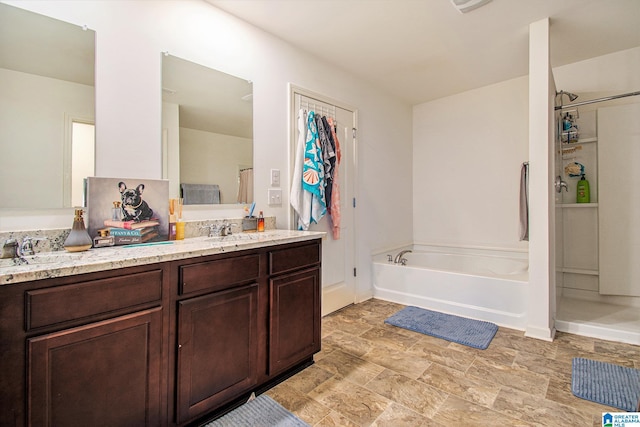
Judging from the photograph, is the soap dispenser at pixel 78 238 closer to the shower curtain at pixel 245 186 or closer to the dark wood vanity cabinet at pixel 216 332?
the dark wood vanity cabinet at pixel 216 332

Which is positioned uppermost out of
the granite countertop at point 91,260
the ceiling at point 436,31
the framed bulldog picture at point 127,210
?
the ceiling at point 436,31

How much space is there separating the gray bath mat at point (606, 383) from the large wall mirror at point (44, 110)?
2922 millimetres

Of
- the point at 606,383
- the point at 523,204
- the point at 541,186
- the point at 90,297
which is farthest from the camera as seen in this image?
the point at 523,204

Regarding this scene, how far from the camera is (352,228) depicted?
3289 mm

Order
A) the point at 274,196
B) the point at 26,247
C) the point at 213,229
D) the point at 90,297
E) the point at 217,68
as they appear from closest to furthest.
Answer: the point at 90,297, the point at 26,247, the point at 213,229, the point at 217,68, the point at 274,196

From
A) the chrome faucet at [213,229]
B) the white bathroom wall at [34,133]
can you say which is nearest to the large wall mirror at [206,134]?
the chrome faucet at [213,229]

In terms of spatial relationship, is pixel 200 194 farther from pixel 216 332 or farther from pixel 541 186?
pixel 541 186

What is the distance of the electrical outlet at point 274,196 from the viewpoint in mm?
2490

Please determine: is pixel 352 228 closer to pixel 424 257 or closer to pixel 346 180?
pixel 346 180

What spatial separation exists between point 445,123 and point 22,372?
4.42m

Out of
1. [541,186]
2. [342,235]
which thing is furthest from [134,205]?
[541,186]

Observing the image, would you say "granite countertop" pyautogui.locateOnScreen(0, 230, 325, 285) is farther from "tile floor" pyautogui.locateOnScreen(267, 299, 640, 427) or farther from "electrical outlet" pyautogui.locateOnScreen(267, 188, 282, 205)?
"tile floor" pyautogui.locateOnScreen(267, 299, 640, 427)

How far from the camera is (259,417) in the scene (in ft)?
5.10

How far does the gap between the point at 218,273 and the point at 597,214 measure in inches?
142
